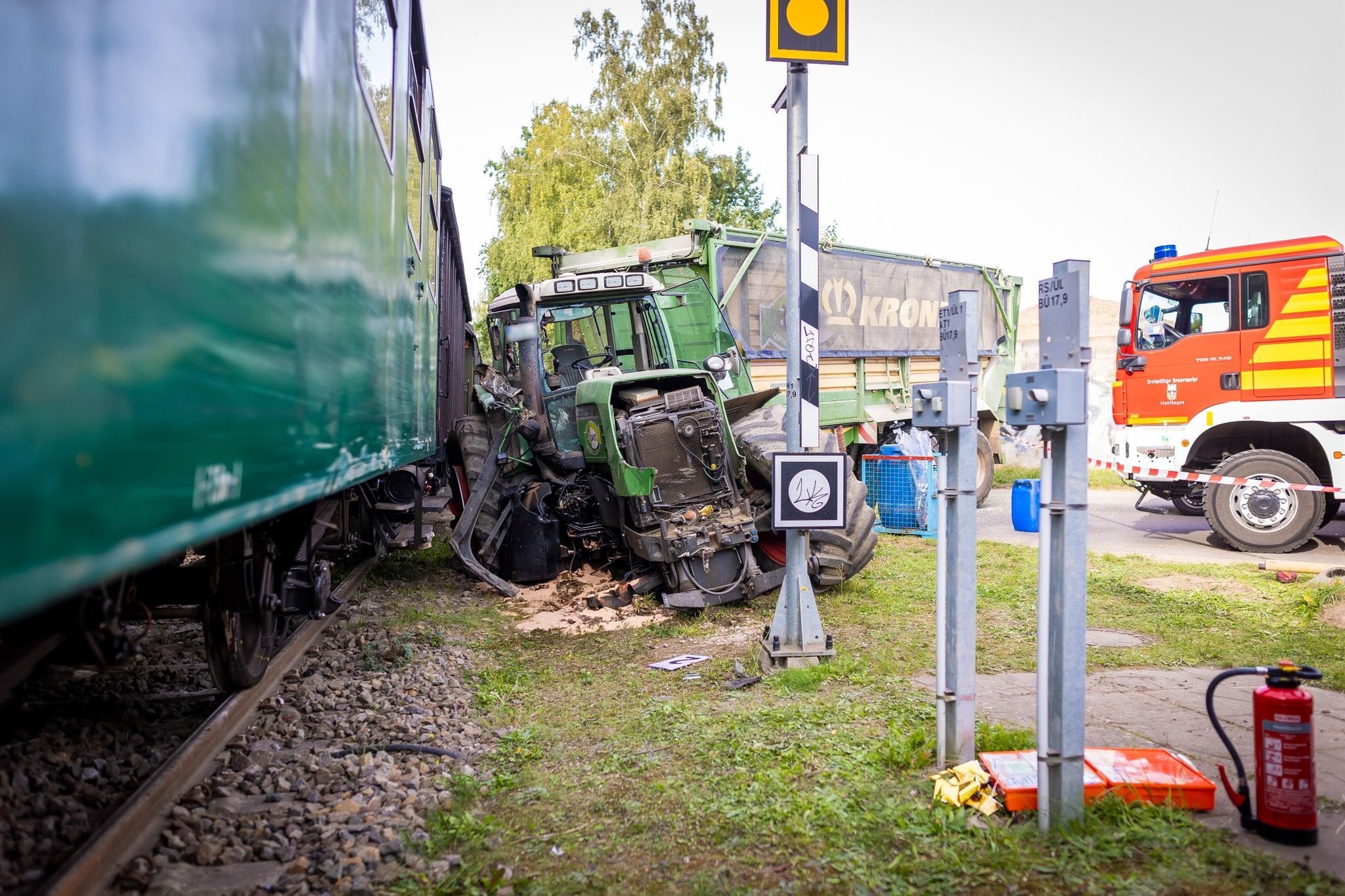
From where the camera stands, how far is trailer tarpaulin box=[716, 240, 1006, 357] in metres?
11.0

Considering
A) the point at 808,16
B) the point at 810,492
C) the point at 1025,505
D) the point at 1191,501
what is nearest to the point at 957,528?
the point at 810,492

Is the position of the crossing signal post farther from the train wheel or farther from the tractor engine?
the train wheel

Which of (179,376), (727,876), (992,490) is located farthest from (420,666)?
(992,490)

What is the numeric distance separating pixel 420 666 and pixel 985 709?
289 cm

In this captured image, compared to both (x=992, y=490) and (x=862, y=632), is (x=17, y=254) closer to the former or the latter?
(x=862, y=632)

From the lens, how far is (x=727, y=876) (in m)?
2.82

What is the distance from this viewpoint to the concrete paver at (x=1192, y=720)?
9.60 feet

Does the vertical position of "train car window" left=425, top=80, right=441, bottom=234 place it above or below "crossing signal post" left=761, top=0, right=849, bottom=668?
above

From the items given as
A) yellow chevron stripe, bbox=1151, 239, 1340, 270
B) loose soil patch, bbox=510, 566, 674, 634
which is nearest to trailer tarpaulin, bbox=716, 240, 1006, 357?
yellow chevron stripe, bbox=1151, 239, 1340, 270

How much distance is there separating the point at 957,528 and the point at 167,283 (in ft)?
9.37

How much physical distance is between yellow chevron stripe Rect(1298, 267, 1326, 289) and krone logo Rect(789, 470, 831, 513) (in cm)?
715

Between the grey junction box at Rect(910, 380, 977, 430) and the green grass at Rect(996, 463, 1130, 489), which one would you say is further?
the green grass at Rect(996, 463, 1130, 489)

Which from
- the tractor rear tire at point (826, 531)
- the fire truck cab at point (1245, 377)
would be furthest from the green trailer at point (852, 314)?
the tractor rear tire at point (826, 531)

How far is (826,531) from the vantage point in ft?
21.6
